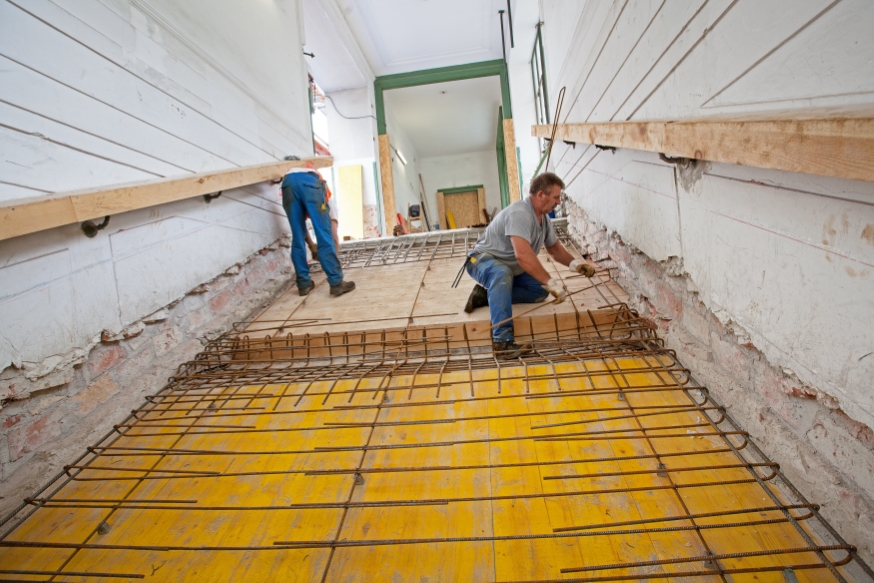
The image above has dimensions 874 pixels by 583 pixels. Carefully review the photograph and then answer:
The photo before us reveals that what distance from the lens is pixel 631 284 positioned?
2742mm

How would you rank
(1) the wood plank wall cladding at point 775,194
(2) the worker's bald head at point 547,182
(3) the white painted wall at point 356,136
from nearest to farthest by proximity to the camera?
(1) the wood plank wall cladding at point 775,194
(2) the worker's bald head at point 547,182
(3) the white painted wall at point 356,136

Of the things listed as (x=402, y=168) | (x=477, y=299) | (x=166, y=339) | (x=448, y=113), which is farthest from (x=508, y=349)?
(x=448, y=113)

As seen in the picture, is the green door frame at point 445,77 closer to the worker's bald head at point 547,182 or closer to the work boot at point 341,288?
the work boot at point 341,288

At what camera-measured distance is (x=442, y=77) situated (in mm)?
9562

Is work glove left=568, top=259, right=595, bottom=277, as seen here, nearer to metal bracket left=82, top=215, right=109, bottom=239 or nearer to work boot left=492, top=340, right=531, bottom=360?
work boot left=492, top=340, right=531, bottom=360

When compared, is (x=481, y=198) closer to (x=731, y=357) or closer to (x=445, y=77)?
(x=445, y=77)

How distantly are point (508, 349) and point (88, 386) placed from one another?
210 centimetres

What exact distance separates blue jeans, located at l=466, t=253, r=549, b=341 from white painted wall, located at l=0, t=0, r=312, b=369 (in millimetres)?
1940

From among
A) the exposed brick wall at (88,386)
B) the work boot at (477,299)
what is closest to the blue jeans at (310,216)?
the exposed brick wall at (88,386)

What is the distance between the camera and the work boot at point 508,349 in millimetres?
2490

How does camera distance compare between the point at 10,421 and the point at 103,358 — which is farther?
the point at 103,358

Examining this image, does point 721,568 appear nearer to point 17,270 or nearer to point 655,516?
point 655,516

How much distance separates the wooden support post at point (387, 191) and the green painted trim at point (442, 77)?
50 cm

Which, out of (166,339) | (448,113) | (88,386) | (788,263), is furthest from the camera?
(448,113)
